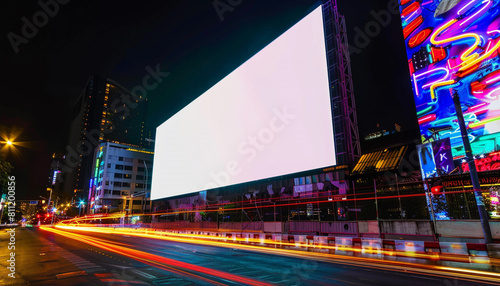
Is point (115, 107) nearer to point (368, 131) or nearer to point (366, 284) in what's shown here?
point (368, 131)

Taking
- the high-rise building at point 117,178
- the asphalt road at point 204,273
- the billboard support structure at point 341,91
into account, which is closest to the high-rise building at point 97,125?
the high-rise building at point 117,178

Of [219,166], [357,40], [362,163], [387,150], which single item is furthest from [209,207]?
[357,40]

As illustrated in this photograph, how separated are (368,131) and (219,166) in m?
52.5

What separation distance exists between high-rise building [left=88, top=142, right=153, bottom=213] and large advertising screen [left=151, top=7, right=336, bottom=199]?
73.4m

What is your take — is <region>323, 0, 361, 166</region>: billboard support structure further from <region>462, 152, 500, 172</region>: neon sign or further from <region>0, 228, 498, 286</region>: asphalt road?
<region>0, 228, 498, 286</region>: asphalt road

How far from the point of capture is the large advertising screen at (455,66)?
71.2ft

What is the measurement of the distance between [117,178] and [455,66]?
370ft

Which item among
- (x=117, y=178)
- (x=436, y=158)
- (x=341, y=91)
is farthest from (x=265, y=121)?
(x=117, y=178)

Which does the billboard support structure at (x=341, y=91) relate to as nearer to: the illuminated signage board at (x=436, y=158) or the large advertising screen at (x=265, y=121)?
the large advertising screen at (x=265, y=121)

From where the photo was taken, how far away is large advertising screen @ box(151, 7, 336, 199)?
901 inches

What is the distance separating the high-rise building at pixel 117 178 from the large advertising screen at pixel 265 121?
7343 cm

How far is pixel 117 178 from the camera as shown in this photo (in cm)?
10725

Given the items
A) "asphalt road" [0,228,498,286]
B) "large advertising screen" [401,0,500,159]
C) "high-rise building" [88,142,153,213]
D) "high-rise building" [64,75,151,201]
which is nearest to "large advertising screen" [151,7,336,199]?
"large advertising screen" [401,0,500,159]

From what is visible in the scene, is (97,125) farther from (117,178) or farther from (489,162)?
(489,162)
